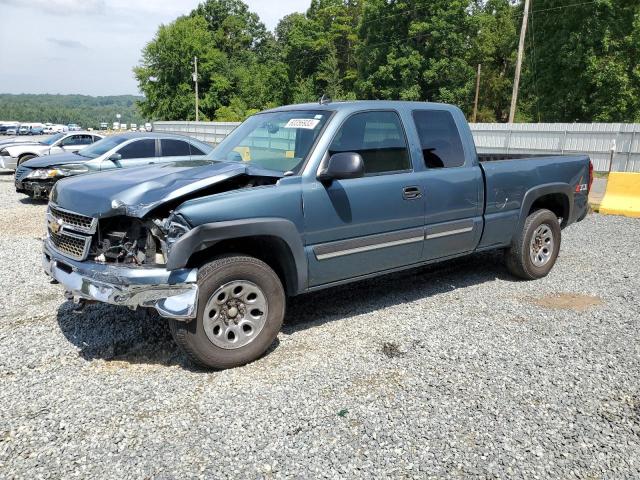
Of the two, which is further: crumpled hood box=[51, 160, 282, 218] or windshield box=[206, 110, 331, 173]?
windshield box=[206, 110, 331, 173]

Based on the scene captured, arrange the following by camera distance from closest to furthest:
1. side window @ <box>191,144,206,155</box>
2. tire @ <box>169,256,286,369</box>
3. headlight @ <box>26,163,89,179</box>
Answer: tire @ <box>169,256,286,369</box>
headlight @ <box>26,163,89,179</box>
side window @ <box>191,144,206,155</box>

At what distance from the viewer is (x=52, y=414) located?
3.31 meters

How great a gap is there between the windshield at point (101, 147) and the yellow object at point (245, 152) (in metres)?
7.00

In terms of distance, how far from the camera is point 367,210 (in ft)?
14.9

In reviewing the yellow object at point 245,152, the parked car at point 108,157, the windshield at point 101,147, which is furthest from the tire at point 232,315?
the windshield at point 101,147

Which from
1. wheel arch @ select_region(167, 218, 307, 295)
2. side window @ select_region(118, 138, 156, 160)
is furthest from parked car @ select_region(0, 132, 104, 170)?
wheel arch @ select_region(167, 218, 307, 295)

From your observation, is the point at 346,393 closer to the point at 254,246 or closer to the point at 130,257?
the point at 254,246

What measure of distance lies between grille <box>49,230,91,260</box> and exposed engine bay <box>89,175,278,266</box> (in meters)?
0.06

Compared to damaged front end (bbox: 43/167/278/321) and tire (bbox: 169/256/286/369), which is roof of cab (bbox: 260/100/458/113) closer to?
damaged front end (bbox: 43/167/278/321)

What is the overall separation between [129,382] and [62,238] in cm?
130

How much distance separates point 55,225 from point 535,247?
506 cm

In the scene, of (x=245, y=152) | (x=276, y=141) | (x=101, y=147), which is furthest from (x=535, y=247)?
(x=101, y=147)

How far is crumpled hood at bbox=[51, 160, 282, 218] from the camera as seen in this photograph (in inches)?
145

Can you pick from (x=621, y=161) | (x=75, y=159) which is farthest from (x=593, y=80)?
(x=75, y=159)
